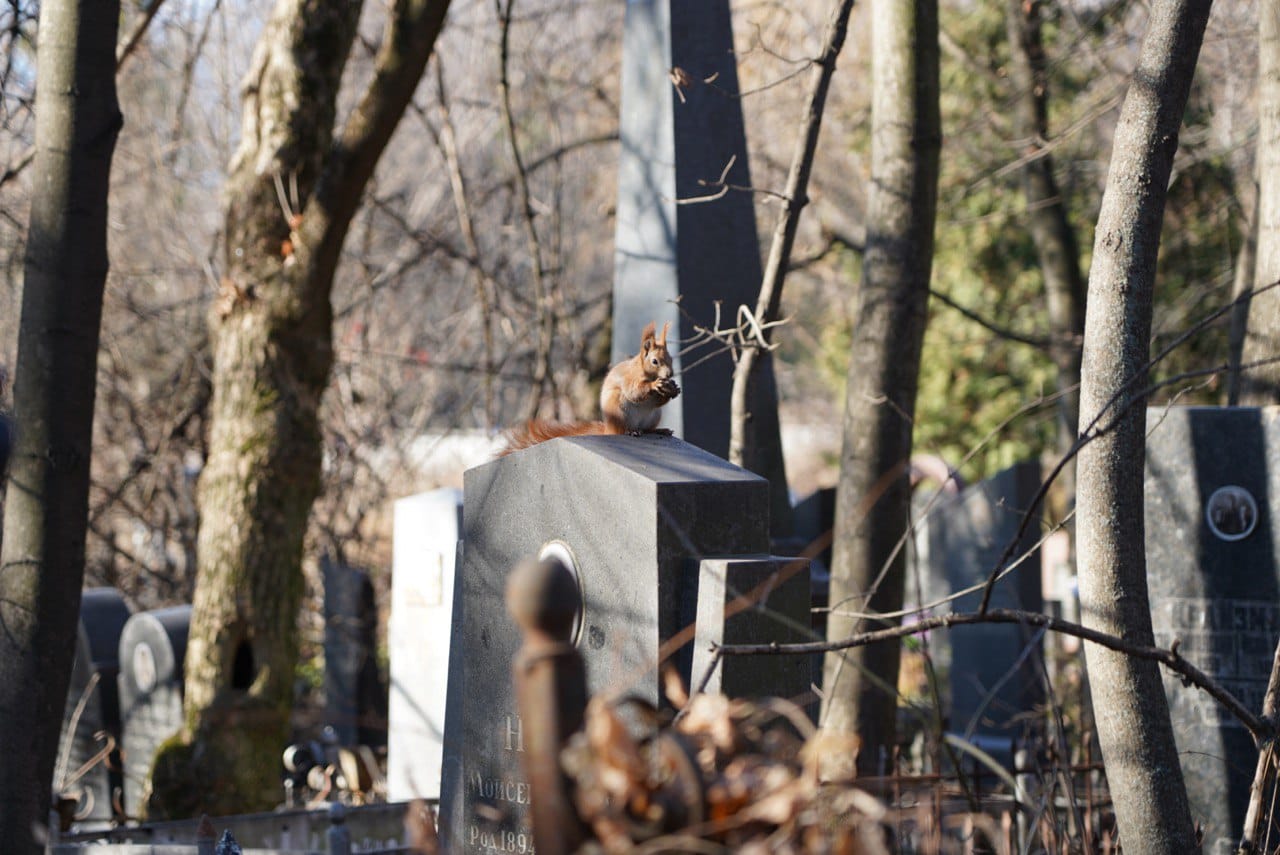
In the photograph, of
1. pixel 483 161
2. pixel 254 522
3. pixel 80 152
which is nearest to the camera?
pixel 80 152

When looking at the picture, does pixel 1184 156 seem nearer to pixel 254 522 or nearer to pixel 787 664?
pixel 254 522

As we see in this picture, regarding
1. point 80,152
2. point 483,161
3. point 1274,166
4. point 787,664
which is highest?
point 483,161

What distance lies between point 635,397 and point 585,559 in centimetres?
65

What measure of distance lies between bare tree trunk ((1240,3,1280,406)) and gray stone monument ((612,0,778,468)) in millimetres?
2129

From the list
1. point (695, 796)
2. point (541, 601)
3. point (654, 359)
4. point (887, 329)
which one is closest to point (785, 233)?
point (887, 329)

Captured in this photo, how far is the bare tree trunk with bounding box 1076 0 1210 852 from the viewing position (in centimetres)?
374

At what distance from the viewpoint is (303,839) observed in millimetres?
6242

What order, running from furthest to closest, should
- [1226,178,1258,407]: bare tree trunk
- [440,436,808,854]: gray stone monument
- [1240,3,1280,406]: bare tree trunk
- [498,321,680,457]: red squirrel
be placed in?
[1226,178,1258,407]: bare tree trunk → [1240,3,1280,406]: bare tree trunk → [498,321,680,457]: red squirrel → [440,436,808,854]: gray stone monument

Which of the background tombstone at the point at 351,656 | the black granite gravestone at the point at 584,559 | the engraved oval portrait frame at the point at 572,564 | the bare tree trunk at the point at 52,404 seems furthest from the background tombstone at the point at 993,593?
the bare tree trunk at the point at 52,404

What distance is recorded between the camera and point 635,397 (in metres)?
4.38

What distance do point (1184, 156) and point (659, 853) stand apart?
35.7ft

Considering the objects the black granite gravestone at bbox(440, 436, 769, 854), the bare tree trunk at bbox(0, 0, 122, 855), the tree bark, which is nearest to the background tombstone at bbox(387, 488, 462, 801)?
the tree bark

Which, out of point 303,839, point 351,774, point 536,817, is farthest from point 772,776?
point 351,774

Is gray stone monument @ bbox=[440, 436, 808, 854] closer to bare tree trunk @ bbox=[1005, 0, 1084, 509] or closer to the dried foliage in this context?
the dried foliage
